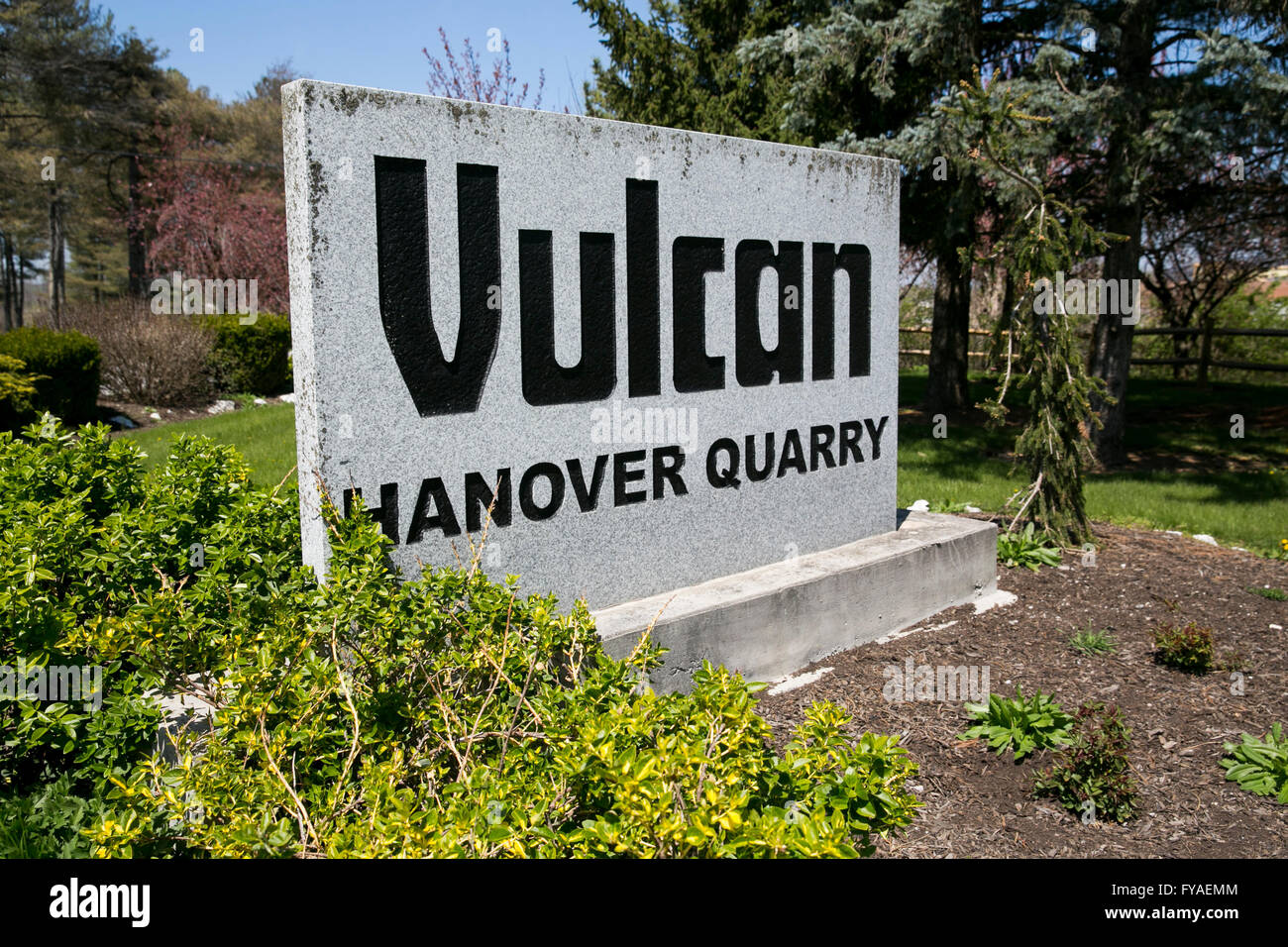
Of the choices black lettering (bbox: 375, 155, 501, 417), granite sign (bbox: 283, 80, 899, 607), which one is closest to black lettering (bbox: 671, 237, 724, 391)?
granite sign (bbox: 283, 80, 899, 607)

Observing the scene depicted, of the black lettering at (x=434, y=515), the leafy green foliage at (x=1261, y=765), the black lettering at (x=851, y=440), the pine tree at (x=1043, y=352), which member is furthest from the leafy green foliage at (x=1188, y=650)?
the black lettering at (x=434, y=515)

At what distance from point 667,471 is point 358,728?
2474 millimetres

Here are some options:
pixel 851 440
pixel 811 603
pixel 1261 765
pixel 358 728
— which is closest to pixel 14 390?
pixel 851 440

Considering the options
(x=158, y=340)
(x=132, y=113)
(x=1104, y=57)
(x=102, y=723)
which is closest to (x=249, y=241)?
(x=132, y=113)

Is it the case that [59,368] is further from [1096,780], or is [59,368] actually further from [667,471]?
[1096,780]

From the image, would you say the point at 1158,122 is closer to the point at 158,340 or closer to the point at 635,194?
the point at 635,194

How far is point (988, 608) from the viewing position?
630 cm

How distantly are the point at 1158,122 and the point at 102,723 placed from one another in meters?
10.4

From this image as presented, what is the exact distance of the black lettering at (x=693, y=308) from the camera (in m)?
4.99

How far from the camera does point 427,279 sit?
403 cm

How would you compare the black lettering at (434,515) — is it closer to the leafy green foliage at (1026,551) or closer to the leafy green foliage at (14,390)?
the leafy green foliage at (1026,551)

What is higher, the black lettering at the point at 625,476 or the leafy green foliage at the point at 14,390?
the leafy green foliage at the point at 14,390

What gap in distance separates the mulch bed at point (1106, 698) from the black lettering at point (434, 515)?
1.76m

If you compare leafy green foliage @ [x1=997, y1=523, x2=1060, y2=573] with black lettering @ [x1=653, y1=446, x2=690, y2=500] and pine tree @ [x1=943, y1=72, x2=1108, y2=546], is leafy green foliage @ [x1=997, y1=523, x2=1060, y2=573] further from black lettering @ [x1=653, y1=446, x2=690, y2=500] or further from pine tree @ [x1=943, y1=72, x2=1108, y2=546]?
black lettering @ [x1=653, y1=446, x2=690, y2=500]
